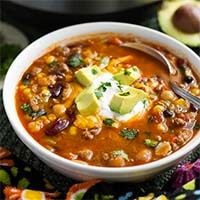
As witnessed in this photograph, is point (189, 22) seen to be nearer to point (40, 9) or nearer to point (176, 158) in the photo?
point (40, 9)

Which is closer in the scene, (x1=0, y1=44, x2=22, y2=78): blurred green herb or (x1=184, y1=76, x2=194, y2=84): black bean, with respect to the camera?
(x1=184, y1=76, x2=194, y2=84): black bean

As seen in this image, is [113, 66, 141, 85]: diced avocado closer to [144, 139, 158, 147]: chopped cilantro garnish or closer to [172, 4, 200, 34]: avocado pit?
[144, 139, 158, 147]: chopped cilantro garnish

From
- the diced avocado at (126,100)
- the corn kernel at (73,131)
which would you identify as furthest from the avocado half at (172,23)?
the corn kernel at (73,131)

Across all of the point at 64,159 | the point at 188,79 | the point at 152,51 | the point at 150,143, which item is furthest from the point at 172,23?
the point at 64,159

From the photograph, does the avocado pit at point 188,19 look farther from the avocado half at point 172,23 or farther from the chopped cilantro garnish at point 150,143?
the chopped cilantro garnish at point 150,143

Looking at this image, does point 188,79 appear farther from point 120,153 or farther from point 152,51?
point 120,153

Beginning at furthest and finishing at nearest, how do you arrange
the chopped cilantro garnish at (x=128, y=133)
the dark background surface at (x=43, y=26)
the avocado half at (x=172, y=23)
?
the avocado half at (x=172, y=23) → the dark background surface at (x=43, y=26) → the chopped cilantro garnish at (x=128, y=133)

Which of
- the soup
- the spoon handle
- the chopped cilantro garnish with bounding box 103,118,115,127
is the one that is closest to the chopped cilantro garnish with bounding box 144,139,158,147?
the soup

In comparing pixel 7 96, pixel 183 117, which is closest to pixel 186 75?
pixel 183 117
